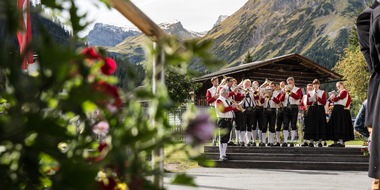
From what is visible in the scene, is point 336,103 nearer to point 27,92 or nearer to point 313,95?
point 313,95

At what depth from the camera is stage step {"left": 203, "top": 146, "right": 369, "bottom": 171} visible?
1515cm

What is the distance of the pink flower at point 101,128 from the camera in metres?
1.12

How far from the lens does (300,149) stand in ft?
55.0

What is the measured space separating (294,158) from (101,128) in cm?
1531

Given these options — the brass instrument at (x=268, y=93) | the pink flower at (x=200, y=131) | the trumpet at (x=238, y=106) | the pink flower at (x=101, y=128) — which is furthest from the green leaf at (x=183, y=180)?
the brass instrument at (x=268, y=93)

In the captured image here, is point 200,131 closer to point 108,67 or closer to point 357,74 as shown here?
point 108,67

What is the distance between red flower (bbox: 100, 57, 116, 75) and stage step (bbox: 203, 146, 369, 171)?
517 inches

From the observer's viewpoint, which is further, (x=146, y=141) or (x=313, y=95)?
(x=313, y=95)

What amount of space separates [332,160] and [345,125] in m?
2.13

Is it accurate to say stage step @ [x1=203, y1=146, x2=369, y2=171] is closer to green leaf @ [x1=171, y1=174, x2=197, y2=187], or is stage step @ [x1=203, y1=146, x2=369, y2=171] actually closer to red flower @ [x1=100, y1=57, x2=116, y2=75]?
red flower @ [x1=100, y1=57, x2=116, y2=75]

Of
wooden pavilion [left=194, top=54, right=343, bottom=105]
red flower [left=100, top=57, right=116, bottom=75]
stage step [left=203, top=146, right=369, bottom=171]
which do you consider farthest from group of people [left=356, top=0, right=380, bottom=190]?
wooden pavilion [left=194, top=54, right=343, bottom=105]

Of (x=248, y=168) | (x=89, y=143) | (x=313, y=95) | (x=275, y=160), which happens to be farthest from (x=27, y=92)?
(x=313, y=95)

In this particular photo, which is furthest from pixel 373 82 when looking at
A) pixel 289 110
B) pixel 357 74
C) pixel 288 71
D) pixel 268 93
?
pixel 357 74

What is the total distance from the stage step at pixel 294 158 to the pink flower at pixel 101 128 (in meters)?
13.3
